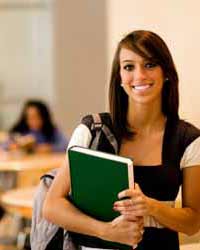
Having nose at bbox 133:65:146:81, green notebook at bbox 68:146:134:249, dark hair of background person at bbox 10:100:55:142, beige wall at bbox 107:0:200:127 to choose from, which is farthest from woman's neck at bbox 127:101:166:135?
dark hair of background person at bbox 10:100:55:142

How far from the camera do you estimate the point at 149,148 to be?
205cm

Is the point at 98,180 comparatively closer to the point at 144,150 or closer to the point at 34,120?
the point at 144,150

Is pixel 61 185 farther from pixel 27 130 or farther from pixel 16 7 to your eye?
pixel 16 7

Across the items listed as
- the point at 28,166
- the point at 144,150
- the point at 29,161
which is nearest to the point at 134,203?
the point at 144,150

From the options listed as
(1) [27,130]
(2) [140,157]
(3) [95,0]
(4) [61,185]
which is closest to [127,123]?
(2) [140,157]

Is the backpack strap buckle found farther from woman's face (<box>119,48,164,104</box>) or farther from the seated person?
the seated person

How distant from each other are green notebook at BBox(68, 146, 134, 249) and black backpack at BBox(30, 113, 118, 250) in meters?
0.12

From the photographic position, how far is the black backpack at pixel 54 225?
205 centimetres

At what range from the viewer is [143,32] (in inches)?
78.2

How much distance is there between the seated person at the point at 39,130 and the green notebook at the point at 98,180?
4.36 m

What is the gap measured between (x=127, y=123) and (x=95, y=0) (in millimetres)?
5176

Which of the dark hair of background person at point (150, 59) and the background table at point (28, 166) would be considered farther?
the background table at point (28, 166)

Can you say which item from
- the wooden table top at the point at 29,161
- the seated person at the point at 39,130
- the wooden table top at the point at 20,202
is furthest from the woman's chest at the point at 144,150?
the seated person at the point at 39,130

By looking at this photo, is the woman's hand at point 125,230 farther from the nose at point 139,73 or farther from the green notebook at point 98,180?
the nose at point 139,73
